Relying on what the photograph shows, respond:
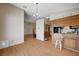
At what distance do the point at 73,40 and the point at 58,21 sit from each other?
3.53 ft

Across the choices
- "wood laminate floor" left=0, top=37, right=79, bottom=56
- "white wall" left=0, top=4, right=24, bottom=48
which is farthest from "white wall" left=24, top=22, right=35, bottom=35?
"wood laminate floor" left=0, top=37, right=79, bottom=56

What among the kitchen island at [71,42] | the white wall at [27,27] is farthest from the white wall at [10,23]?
the kitchen island at [71,42]

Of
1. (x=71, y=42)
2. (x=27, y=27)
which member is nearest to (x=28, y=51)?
(x=27, y=27)

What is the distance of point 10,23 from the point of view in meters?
2.94

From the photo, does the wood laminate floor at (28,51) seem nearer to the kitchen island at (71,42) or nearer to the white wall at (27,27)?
the white wall at (27,27)

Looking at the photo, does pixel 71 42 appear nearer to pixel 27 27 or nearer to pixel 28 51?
pixel 28 51

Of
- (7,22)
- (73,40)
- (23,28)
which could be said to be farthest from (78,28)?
(7,22)

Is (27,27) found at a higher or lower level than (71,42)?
higher

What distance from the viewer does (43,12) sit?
3100mm

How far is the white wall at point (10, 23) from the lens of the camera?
2726 millimetres

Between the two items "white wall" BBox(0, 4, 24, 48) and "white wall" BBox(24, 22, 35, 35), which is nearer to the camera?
"white wall" BBox(0, 4, 24, 48)

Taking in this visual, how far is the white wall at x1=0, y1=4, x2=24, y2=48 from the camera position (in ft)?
8.94

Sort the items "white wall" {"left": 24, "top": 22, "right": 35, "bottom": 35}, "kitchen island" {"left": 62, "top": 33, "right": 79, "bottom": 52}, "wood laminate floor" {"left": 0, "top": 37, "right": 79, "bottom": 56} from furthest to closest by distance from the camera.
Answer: "kitchen island" {"left": 62, "top": 33, "right": 79, "bottom": 52} → "white wall" {"left": 24, "top": 22, "right": 35, "bottom": 35} → "wood laminate floor" {"left": 0, "top": 37, "right": 79, "bottom": 56}

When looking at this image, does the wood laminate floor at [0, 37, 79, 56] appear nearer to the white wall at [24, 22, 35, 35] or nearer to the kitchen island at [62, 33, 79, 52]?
the white wall at [24, 22, 35, 35]
